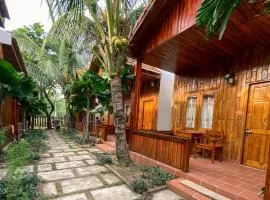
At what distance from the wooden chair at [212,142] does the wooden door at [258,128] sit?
67 cm

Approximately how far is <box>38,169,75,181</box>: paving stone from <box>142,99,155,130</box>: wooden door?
5847mm

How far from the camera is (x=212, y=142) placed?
560 centimetres

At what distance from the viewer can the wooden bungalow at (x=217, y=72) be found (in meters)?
4.50

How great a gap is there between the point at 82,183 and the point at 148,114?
684 cm

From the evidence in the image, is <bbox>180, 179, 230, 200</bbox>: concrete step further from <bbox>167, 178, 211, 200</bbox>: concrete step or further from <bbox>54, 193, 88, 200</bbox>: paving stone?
<bbox>54, 193, 88, 200</bbox>: paving stone

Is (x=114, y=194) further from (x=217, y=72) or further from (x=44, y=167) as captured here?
(x=217, y=72)

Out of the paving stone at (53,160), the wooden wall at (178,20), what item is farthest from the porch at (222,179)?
the wooden wall at (178,20)

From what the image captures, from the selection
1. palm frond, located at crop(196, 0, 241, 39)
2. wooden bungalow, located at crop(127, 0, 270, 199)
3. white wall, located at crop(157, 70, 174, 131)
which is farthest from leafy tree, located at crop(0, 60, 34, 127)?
white wall, located at crop(157, 70, 174, 131)

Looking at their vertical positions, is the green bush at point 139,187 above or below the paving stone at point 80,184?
above

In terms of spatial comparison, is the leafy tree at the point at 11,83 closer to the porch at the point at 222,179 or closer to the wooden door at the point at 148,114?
the porch at the point at 222,179

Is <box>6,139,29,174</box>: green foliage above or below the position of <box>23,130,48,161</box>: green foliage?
above

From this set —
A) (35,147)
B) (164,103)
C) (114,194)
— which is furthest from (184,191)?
(35,147)

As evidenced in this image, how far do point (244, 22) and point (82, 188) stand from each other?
15.2 feet

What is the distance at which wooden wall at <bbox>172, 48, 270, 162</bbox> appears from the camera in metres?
5.31
